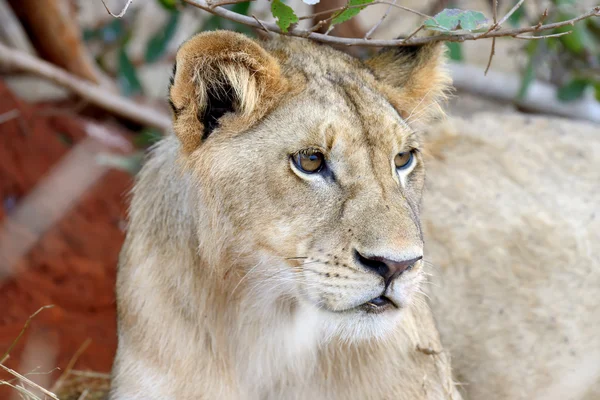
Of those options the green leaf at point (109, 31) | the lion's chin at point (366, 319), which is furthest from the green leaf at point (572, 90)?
the lion's chin at point (366, 319)

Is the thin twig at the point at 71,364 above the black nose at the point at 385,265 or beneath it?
beneath

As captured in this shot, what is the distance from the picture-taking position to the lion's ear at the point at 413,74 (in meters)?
3.49

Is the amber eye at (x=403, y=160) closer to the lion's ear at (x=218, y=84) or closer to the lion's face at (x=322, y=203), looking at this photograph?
the lion's face at (x=322, y=203)

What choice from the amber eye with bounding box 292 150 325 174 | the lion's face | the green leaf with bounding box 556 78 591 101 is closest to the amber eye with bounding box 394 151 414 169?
the lion's face

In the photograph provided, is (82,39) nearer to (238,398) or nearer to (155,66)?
(155,66)

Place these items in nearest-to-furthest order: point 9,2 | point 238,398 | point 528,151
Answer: point 238,398 < point 528,151 < point 9,2

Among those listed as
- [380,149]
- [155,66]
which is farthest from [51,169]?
[380,149]

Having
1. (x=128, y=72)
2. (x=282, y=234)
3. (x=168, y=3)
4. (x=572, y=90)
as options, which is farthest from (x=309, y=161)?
(x=572, y=90)

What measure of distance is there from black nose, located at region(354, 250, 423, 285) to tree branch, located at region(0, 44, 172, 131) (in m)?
3.86

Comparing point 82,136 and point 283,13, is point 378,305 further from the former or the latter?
point 82,136

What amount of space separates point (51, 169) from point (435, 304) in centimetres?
332

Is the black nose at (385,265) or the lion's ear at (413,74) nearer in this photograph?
the black nose at (385,265)

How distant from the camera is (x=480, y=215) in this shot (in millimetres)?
4840

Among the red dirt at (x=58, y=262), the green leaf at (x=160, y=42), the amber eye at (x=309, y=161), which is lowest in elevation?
the red dirt at (x=58, y=262)
